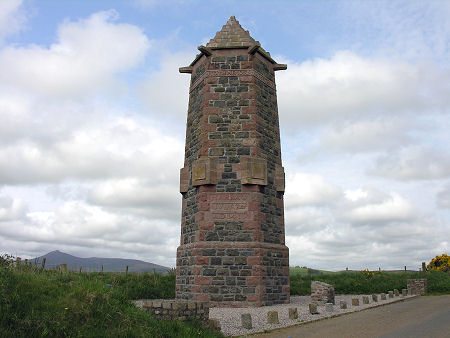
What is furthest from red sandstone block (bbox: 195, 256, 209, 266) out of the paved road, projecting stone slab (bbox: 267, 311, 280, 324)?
the paved road

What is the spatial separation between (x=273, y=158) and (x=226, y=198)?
2753mm

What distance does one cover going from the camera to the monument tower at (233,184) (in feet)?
46.2

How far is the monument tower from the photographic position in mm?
14094

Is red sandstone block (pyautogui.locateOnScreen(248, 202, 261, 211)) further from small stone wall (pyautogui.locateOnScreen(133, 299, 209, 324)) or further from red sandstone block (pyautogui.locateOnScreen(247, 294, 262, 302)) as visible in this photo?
small stone wall (pyautogui.locateOnScreen(133, 299, 209, 324))

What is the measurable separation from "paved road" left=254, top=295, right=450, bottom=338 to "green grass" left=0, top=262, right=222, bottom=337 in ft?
7.79

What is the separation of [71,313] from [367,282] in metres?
19.1

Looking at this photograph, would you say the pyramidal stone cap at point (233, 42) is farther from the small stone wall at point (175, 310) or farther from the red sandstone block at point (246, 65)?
the small stone wall at point (175, 310)

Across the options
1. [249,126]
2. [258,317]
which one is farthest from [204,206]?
[258,317]

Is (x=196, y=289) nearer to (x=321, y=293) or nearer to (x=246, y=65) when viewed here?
(x=321, y=293)

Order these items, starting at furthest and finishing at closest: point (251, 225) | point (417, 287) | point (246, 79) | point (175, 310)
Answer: point (417, 287) → point (246, 79) → point (251, 225) → point (175, 310)

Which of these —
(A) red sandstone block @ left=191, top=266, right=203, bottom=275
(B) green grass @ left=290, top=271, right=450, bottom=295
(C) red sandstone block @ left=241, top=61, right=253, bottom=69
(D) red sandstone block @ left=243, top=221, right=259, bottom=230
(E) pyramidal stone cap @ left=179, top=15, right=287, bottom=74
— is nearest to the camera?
(A) red sandstone block @ left=191, top=266, right=203, bottom=275

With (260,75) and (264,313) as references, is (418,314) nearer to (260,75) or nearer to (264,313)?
(264,313)

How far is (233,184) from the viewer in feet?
48.5

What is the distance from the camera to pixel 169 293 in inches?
717
